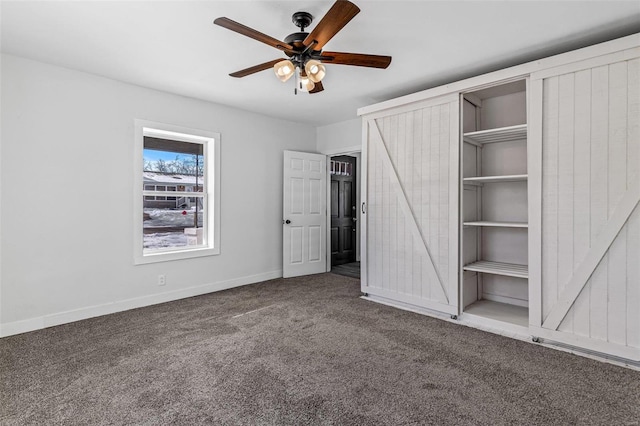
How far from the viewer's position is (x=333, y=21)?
1.90m

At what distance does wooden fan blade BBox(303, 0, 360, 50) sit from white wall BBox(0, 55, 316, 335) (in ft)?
8.53

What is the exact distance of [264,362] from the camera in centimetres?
245

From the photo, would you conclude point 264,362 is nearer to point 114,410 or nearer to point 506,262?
point 114,410

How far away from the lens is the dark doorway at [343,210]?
6562mm

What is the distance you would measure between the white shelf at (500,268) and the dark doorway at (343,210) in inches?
129

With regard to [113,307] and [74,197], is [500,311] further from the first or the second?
[74,197]

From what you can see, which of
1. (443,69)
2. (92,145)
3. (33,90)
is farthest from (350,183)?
(33,90)

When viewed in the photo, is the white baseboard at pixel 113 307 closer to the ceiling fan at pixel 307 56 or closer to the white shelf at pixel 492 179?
the ceiling fan at pixel 307 56

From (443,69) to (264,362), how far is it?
3.22m

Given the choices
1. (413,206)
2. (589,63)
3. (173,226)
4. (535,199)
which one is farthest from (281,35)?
(173,226)

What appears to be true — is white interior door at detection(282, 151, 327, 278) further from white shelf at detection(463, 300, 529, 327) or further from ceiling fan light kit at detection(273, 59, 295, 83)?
ceiling fan light kit at detection(273, 59, 295, 83)

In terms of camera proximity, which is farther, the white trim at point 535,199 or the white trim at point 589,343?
the white trim at point 535,199

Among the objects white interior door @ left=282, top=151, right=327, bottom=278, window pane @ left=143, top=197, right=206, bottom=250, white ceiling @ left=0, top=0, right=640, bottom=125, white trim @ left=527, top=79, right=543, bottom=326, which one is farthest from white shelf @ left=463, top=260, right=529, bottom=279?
window pane @ left=143, top=197, right=206, bottom=250

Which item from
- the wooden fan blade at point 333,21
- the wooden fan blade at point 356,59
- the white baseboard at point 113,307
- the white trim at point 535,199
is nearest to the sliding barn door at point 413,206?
the white trim at point 535,199
